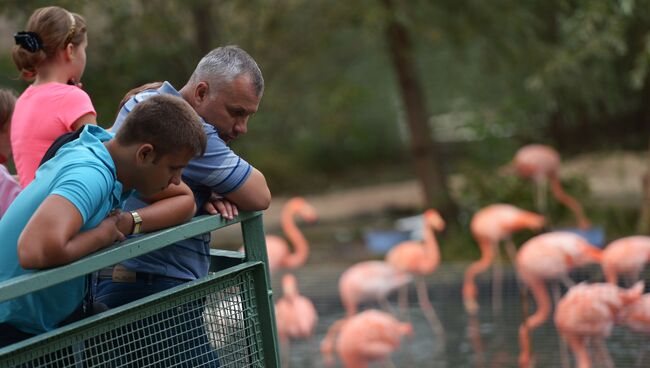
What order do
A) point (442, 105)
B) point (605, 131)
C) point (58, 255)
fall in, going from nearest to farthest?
1. point (58, 255)
2. point (605, 131)
3. point (442, 105)

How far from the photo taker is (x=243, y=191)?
2.41 metres

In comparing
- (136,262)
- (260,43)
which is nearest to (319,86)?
(260,43)

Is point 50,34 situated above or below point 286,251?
above

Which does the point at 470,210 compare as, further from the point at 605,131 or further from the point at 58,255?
the point at 58,255

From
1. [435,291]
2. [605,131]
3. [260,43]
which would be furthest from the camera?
[605,131]

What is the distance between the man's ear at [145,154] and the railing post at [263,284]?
36 centimetres

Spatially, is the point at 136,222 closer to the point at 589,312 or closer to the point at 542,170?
the point at 589,312

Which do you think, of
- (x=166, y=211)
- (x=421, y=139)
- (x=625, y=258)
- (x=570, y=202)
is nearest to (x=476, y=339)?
(x=625, y=258)

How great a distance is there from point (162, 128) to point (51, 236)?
13.0 inches

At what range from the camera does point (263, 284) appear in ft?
7.94

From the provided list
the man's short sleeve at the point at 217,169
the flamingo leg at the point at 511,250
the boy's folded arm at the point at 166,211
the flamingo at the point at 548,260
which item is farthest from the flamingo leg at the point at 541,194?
the boy's folded arm at the point at 166,211

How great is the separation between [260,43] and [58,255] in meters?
8.60

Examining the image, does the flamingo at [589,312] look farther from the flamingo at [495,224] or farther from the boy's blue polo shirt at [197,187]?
the boy's blue polo shirt at [197,187]

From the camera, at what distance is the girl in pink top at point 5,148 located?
2752mm
